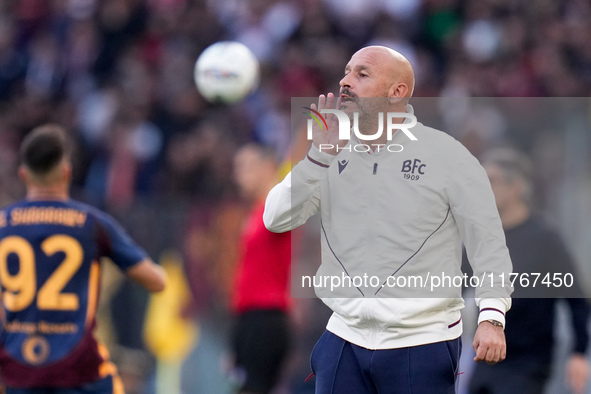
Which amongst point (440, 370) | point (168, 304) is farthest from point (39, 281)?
point (168, 304)

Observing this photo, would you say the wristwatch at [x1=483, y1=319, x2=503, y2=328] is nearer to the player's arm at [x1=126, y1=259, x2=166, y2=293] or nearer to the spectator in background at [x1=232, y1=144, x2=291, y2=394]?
the player's arm at [x1=126, y1=259, x2=166, y2=293]

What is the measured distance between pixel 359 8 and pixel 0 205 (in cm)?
579

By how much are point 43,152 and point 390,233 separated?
2193 mm

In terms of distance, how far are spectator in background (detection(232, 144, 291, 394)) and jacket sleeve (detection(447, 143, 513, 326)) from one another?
3471mm

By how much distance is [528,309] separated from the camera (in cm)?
605

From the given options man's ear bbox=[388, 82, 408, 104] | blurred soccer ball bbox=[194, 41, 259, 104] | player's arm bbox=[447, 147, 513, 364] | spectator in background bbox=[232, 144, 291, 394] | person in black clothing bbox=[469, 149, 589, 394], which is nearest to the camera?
player's arm bbox=[447, 147, 513, 364]

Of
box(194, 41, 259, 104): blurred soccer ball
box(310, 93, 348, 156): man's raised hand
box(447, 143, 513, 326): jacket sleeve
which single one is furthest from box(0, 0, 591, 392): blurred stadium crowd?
box(310, 93, 348, 156): man's raised hand

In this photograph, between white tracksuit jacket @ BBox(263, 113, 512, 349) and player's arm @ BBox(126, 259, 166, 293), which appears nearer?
white tracksuit jacket @ BBox(263, 113, 512, 349)

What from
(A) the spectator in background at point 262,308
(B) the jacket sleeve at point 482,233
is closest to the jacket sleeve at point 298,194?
(B) the jacket sleeve at point 482,233

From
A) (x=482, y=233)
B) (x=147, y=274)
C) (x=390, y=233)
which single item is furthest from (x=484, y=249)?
(x=147, y=274)

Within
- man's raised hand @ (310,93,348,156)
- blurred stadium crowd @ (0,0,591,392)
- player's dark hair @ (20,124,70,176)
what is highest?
blurred stadium crowd @ (0,0,591,392)

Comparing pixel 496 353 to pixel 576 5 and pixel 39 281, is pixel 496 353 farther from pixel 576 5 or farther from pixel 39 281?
pixel 576 5

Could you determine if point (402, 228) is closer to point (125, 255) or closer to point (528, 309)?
point (125, 255)

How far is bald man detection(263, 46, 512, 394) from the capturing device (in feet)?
13.8
